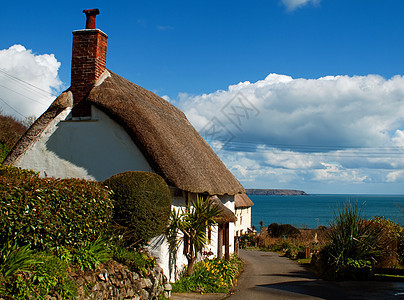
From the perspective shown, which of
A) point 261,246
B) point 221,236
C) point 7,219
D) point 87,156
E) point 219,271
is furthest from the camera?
point 261,246

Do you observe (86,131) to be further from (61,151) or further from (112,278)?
(112,278)

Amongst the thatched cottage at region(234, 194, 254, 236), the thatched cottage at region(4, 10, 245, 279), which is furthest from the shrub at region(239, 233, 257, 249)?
the thatched cottage at region(4, 10, 245, 279)

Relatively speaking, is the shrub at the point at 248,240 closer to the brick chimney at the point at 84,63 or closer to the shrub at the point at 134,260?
the brick chimney at the point at 84,63

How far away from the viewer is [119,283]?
8.41m

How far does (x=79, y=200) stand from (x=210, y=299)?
487 cm

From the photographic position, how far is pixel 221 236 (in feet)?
54.6

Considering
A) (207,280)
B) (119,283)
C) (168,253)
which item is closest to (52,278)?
(119,283)

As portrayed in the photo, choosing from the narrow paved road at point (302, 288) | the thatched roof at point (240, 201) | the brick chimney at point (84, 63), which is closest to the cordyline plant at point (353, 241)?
the narrow paved road at point (302, 288)

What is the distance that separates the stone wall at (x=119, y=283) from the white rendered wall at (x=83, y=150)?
3.62 metres

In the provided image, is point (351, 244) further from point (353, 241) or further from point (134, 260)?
point (134, 260)

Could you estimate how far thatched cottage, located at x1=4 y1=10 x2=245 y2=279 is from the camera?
38.6 feet

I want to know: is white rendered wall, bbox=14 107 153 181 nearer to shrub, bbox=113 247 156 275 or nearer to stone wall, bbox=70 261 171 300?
shrub, bbox=113 247 156 275

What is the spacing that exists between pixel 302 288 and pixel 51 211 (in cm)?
892

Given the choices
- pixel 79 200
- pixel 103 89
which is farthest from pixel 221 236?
pixel 79 200
